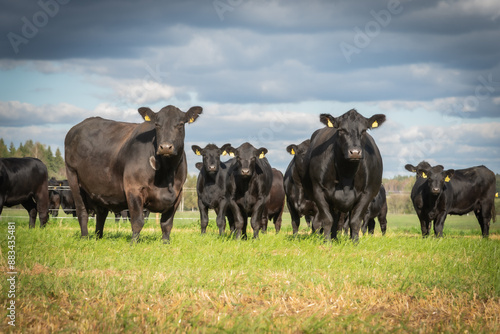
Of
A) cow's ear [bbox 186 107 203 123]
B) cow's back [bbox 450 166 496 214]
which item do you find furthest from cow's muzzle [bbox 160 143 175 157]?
cow's back [bbox 450 166 496 214]

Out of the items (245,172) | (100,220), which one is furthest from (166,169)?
(245,172)

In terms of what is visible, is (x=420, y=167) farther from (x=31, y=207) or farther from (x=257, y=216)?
(x=31, y=207)

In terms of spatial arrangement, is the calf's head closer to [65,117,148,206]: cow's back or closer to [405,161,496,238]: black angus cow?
[405,161,496,238]: black angus cow

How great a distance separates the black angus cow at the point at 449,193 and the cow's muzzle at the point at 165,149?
30.4 ft

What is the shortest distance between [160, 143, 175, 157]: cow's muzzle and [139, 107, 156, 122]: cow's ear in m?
0.72

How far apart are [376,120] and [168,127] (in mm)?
3995

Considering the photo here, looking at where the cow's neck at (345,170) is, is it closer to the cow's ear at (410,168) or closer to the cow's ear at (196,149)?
the cow's ear at (196,149)

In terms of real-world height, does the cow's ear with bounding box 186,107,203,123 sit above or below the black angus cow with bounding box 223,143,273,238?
above

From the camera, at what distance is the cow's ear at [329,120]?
Result: 967cm

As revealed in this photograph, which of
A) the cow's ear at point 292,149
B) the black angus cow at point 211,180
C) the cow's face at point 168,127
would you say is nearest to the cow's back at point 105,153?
the cow's face at point 168,127

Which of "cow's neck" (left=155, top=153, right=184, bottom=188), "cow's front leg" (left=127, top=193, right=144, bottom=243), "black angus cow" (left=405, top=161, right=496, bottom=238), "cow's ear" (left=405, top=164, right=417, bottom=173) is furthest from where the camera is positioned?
"cow's ear" (left=405, top=164, right=417, bottom=173)

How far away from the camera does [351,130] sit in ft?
30.6

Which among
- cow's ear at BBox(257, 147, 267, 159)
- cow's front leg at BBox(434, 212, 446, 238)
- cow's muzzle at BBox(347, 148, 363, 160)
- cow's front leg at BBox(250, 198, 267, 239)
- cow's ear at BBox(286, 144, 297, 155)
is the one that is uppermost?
cow's ear at BBox(286, 144, 297, 155)

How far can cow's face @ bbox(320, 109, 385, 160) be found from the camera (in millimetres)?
8977
